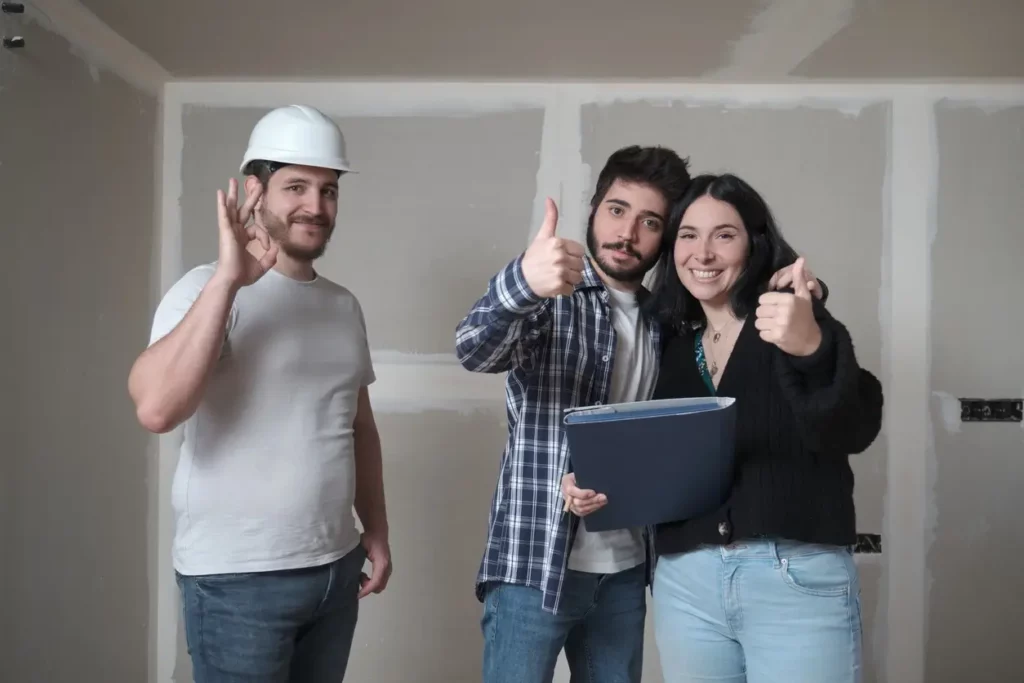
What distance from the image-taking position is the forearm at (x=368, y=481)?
5.45 feet

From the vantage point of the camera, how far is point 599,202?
151 centimetres

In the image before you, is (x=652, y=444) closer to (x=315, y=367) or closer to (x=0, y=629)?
(x=315, y=367)

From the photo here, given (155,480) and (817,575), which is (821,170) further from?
(155,480)

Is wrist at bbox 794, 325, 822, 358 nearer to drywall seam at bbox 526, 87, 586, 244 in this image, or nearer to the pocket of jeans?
the pocket of jeans

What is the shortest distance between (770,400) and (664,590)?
1.34 feet

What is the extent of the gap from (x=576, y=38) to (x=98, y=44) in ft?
4.45

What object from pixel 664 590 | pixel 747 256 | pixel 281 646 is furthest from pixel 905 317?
pixel 281 646

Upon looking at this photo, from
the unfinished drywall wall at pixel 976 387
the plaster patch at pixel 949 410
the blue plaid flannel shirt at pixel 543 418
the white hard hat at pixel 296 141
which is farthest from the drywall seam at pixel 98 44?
the plaster patch at pixel 949 410

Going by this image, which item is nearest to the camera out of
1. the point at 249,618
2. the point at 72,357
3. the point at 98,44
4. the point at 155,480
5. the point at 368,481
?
the point at 249,618

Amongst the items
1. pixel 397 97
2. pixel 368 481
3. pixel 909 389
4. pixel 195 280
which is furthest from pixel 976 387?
pixel 195 280

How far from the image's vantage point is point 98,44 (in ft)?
6.50

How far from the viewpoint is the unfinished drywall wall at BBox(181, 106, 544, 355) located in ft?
7.98

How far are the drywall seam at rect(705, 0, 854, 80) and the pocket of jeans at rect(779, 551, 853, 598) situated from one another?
141cm

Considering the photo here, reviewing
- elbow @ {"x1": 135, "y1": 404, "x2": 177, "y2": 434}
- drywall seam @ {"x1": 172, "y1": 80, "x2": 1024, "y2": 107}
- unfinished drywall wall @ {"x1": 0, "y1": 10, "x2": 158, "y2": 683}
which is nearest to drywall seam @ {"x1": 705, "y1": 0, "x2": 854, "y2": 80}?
drywall seam @ {"x1": 172, "y1": 80, "x2": 1024, "y2": 107}
